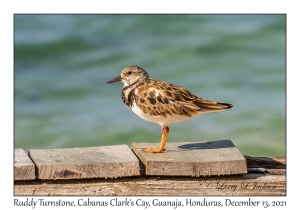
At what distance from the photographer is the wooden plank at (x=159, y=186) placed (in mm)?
4570

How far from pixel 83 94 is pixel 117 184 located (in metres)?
7.22

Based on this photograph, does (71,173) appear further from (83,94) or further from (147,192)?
(83,94)

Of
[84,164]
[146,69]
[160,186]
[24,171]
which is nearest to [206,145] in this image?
[160,186]

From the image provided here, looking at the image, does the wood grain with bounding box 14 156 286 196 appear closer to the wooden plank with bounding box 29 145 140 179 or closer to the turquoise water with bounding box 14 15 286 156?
the wooden plank with bounding box 29 145 140 179

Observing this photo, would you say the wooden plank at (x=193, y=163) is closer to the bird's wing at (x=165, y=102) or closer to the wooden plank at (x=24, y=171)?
the bird's wing at (x=165, y=102)

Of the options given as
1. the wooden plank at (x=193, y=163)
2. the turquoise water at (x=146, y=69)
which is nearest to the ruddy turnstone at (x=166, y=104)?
the wooden plank at (x=193, y=163)

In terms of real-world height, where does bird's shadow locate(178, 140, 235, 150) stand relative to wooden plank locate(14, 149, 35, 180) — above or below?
above

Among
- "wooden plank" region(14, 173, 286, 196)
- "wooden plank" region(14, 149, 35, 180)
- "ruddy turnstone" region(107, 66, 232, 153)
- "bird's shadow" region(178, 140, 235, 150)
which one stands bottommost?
"wooden plank" region(14, 173, 286, 196)

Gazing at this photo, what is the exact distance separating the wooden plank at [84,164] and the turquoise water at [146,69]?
17.1ft

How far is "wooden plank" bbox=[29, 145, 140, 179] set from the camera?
15.0 ft

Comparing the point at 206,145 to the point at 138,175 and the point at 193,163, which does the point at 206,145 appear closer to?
the point at 193,163

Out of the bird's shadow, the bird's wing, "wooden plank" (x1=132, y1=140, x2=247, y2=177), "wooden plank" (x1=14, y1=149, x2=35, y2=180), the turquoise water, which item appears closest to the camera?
"wooden plank" (x1=14, y1=149, x2=35, y2=180)

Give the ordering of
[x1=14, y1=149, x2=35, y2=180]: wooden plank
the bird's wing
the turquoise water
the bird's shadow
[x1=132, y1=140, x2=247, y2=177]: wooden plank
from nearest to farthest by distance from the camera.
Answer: [x1=14, y1=149, x2=35, y2=180]: wooden plank
[x1=132, y1=140, x2=247, y2=177]: wooden plank
the bird's shadow
the bird's wing
the turquoise water

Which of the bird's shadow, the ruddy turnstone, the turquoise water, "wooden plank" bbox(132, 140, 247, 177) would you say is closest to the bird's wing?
the ruddy turnstone
